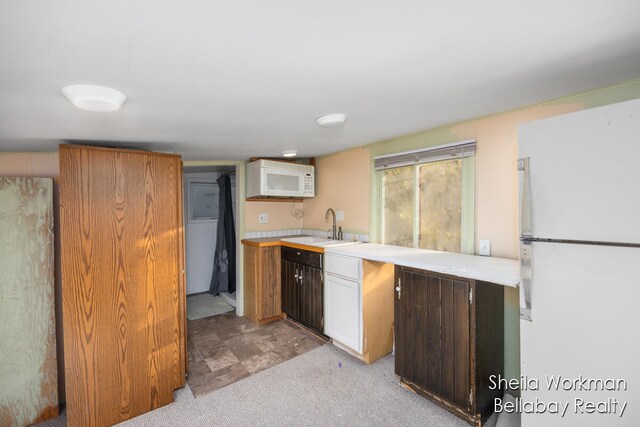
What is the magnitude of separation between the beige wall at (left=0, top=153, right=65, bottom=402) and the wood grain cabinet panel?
1.70 meters

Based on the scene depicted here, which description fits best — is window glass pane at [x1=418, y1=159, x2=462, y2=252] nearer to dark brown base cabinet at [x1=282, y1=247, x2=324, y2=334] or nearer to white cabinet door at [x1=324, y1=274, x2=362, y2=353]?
white cabinet door at [x1=324, y1=274, x2=362, y2=353]

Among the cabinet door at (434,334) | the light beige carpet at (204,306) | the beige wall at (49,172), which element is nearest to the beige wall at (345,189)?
the cabinet door at (434,334)

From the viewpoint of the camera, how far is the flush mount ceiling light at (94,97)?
4.27ft

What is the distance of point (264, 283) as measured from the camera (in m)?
3.41

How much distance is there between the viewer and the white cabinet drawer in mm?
2543

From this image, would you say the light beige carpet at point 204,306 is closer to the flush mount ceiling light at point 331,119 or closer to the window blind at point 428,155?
the window blind at point 428,155

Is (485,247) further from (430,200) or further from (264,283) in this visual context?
(264,283)

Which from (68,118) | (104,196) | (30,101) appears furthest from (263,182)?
(30,101)

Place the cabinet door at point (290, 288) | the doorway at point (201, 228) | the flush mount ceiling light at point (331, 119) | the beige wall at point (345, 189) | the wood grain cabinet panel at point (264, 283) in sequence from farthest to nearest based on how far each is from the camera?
the doorway at point (201, 228), the wood grain cabinet panel at point (264, 283), the cabinet door at point (290, 288), the beige wall at point (345, 189), the flush mount ceiling light at point (331, 119)

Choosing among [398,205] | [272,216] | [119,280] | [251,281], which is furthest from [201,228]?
[398,205]

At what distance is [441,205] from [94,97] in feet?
7.93

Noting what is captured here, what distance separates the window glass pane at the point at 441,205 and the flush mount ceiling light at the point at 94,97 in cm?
226

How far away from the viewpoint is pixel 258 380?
7.68ft

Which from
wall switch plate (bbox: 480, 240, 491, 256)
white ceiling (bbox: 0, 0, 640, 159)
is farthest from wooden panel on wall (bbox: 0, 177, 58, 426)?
wall switch plate (bbox: 480, 240, 491, 256)
